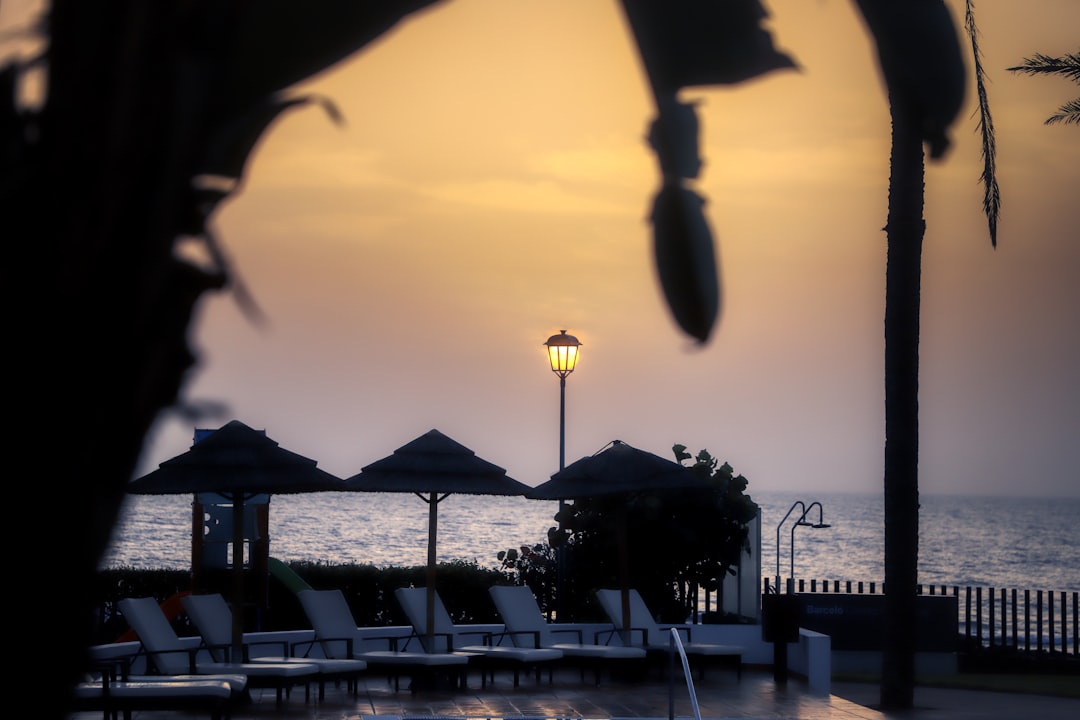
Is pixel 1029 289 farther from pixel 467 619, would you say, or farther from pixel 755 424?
pixel 467 619

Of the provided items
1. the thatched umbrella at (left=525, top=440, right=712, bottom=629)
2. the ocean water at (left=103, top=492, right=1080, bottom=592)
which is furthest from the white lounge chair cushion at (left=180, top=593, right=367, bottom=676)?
the ocean water at (left=103, top=492, right=1080, bottom=592)

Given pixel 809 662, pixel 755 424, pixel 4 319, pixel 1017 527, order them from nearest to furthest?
pixel 4 319, pixel 755 424, pixel 809 662, pixel 1017 527

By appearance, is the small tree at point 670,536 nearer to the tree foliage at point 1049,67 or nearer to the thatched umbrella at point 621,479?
the thatched umbrella at point 621,479

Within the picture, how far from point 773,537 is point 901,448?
297 feet

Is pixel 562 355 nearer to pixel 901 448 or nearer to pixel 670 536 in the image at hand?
pixel 670 536

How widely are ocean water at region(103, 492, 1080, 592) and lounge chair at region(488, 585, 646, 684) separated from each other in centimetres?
3271

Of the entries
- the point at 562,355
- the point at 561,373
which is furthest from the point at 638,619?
the point at 562,355

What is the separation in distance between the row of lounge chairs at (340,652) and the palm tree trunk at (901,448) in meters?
2.27

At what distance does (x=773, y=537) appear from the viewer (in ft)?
334

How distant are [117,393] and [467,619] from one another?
18.0 metres

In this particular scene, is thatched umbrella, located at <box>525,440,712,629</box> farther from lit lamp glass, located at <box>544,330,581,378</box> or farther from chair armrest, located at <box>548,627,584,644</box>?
lit lamp glass, located at <box>544,330,581,378</box>

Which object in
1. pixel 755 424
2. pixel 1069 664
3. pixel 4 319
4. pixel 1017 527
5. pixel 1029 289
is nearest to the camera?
pixel 4 319

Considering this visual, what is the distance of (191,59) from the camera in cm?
95

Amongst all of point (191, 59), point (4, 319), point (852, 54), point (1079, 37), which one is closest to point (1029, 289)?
point (1079, 37)
